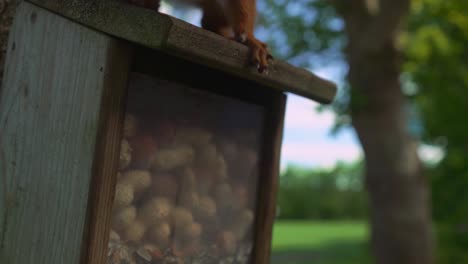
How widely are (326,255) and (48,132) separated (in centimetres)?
1315

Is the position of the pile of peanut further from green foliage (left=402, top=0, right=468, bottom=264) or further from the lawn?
the lawn

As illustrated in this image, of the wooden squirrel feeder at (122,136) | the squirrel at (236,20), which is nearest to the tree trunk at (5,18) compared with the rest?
the wooden squirrel feeder at (122,136)

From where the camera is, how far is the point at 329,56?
23.5 feet

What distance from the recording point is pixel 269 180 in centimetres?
147

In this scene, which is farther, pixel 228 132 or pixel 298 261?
pixel 298 261

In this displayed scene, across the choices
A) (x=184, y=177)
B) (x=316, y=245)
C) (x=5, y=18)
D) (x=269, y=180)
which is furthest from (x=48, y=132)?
(x=316, y=245)

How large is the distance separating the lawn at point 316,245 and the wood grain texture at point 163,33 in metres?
10.8

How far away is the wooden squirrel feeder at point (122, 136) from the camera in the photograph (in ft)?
3.62

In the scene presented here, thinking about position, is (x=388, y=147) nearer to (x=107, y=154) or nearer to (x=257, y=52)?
(x=257, y=52)

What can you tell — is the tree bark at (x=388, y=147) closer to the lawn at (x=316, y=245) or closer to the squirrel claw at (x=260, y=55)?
the squirrel claw at (x=260, y=55)

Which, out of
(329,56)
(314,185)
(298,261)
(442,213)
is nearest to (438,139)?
(442,213)

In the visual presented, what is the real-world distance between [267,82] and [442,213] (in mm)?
7057

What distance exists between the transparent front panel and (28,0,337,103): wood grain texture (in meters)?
0.12

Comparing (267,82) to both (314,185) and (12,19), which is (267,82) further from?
(314,185)
